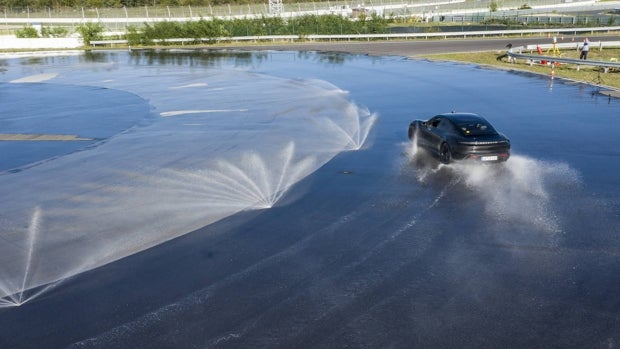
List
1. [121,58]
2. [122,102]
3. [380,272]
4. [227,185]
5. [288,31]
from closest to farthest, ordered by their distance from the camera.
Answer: [380,272] → [227,185] → [122,102] → [121,58] → [288,31]

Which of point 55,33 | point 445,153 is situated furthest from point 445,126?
point 55,33

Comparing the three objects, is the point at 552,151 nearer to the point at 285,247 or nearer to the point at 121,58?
the point at 285,247

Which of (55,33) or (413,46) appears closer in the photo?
(413,46)

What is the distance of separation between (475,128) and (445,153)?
118cm

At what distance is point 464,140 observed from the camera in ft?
52.4

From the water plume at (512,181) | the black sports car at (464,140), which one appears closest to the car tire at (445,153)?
the black sports car at (464,140)

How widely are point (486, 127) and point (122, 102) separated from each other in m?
20.6

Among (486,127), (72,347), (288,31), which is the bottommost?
(72,347)

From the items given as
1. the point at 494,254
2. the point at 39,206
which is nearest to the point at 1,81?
the point at 39,206

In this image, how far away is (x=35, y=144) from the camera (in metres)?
20.5

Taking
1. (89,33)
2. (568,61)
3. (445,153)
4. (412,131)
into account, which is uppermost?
(89,33)

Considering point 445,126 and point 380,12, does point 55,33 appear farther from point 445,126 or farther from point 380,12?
point 445,126

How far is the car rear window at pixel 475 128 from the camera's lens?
16.3 meters

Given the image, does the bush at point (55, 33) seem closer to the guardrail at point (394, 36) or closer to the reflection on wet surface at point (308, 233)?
the guardrail at point (394, 36)
